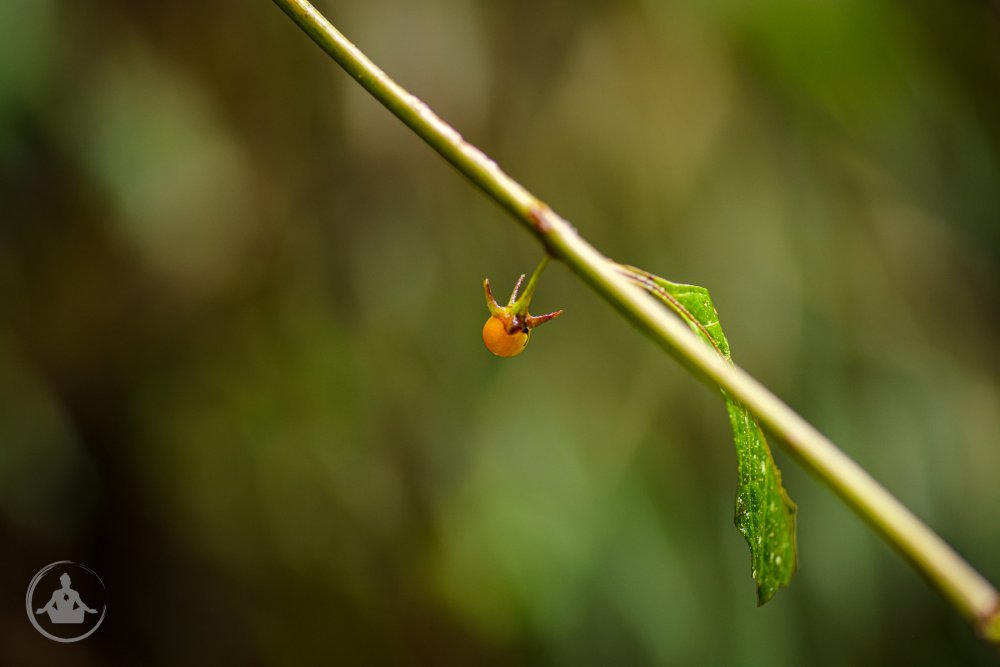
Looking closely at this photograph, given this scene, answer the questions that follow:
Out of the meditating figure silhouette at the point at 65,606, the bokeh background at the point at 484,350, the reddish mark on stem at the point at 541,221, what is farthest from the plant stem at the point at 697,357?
the meditating figure silhouette at the point at 65,606

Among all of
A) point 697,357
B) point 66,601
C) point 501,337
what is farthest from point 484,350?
point 697,357

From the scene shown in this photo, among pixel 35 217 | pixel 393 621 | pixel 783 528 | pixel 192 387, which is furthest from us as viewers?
pixel 393 621

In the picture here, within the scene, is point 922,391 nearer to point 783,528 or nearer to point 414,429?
point 414,429

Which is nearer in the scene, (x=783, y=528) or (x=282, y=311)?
(x=783, y=528)

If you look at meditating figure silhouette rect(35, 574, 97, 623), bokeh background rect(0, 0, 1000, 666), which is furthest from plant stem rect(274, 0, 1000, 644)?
meditating figure silhouette rect(35, 574, 97, 623)

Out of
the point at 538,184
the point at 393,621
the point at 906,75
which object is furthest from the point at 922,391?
the point at 393,621

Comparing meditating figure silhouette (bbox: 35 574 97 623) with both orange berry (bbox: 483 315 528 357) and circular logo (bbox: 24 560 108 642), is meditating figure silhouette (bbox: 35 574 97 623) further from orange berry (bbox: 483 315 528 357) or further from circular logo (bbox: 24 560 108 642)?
orange berry (bbox: 483 315 528 357)

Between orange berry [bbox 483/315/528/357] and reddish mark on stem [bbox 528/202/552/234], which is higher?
reddish mark on stem [bbox 528/202/552/234]
